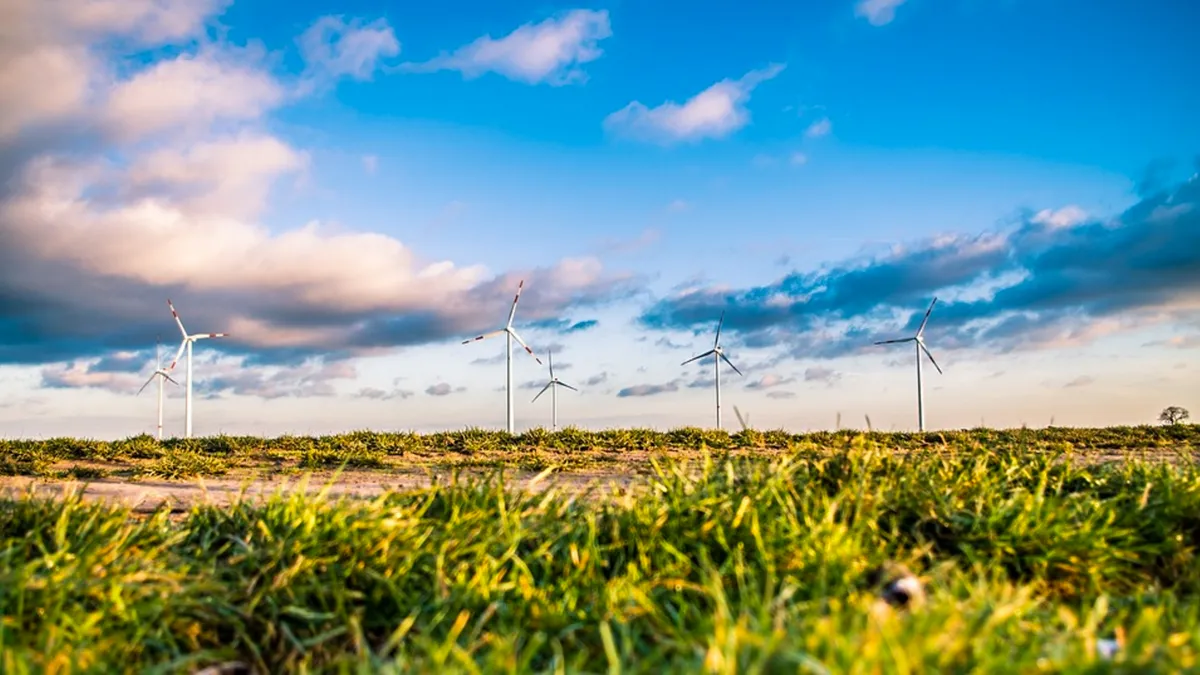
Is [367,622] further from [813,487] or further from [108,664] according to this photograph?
[813,487]

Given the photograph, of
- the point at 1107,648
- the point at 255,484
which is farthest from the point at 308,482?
the point at 1107,648

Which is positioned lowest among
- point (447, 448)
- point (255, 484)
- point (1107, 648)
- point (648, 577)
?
point (1107, 648)

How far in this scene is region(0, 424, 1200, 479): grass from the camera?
44.6 feet

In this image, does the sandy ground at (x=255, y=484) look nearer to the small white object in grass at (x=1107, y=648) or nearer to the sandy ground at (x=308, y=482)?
the sandy ground at (x=308, y=482)

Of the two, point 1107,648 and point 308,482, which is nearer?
point 1107,648

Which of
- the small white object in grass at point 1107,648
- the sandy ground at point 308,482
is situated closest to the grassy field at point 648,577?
the small white object in grass at point 1107,648

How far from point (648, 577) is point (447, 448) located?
37.5ft

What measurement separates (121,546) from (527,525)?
2332 mm

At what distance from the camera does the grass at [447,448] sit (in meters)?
13.6

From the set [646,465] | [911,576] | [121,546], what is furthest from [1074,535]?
[646,465]

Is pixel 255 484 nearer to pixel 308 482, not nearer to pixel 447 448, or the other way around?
pixel 308 482

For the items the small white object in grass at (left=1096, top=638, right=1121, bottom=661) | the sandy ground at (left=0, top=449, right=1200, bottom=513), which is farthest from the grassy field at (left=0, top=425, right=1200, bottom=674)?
the sandy ground at (left=0, top=449, right=1200, bottom=513)

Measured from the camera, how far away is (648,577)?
5.01 m

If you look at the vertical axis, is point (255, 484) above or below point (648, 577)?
above
